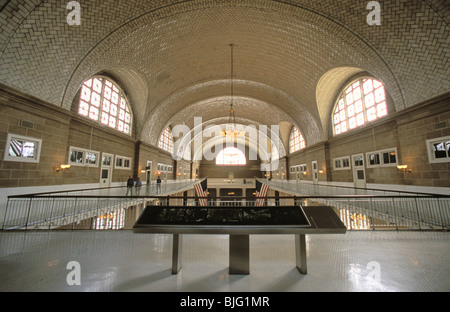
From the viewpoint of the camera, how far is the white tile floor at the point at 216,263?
2.48m

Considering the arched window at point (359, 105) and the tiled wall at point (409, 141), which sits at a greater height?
the arched window at point (359, 105)

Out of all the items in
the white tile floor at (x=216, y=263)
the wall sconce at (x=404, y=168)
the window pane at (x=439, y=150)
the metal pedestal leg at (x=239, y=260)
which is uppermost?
the window pane at (x=439, y=150)

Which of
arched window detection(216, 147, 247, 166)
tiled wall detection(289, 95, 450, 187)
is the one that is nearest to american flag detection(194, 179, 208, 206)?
tiled wall detection(289, 95, 450, 187)

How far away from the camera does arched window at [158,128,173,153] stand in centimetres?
2216

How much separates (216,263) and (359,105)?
14.0m

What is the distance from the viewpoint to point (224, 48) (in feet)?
40.9

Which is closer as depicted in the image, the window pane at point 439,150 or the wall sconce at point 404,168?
the window pane at point 439,150

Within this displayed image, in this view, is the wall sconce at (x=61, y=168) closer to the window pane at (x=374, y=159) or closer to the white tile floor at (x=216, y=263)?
the white tile floor at (x=216, y=263)

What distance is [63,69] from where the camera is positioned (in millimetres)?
8102

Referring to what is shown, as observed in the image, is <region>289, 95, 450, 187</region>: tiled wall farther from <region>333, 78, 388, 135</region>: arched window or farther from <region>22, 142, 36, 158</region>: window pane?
<region>22, 142, 36, 158</region>: window pane

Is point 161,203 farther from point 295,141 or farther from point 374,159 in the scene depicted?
point 295,141

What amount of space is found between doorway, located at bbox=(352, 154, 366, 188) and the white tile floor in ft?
26.7

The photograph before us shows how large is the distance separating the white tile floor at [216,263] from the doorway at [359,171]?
8149 millimetres

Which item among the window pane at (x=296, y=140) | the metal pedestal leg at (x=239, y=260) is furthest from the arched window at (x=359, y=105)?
the metal pedestal leg at (x=239, y=260)
